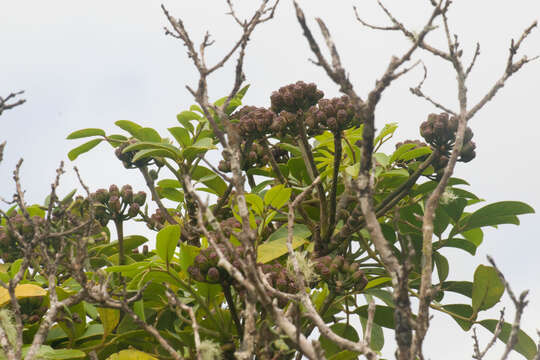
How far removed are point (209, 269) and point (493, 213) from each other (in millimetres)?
1337

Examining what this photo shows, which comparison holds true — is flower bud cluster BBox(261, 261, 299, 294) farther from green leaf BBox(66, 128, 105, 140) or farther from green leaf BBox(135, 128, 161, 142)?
green leaf BBox(66, 128, 105, 140)

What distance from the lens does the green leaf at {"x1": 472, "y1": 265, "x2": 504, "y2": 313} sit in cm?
256

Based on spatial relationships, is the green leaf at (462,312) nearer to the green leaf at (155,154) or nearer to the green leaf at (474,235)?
the green leaf at (474,235)

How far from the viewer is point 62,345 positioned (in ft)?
8.45

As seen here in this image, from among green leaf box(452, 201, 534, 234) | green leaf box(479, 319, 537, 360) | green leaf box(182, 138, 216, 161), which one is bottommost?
green leaf box(479, 319, 537, 360)

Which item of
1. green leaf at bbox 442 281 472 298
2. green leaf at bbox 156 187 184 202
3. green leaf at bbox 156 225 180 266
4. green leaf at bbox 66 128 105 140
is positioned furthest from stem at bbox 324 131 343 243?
green leaf at bbox 66 128 105 140

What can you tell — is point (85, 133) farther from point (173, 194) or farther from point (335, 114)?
point (335, 114)

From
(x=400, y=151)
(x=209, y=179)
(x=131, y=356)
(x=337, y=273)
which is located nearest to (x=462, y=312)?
(x=400, y=151)

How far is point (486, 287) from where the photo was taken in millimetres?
2580

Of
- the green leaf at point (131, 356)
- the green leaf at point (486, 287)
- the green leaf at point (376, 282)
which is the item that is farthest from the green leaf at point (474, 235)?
the green leaf at point (131, 356)

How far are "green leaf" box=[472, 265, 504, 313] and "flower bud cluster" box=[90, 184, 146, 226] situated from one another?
5.07 ft

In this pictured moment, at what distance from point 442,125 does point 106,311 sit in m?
1.49

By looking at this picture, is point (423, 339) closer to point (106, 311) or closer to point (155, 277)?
point (155, 277)

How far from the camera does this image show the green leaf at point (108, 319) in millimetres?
2404
